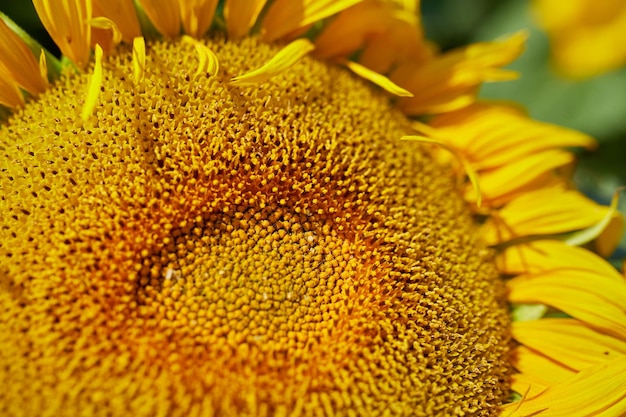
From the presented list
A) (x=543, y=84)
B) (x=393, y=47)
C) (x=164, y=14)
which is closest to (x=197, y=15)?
(x=164, y=14)

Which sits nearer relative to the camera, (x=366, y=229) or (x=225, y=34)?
(x=366, y=229)

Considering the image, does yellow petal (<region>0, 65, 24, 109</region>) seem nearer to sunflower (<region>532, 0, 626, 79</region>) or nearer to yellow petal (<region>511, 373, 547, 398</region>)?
yellow petal (<region>511, 373, 547, 398</region>)

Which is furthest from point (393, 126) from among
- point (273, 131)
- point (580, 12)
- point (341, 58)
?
point (580, 12)

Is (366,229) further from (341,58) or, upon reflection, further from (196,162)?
(341,58)

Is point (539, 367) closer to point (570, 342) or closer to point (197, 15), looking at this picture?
point (570, 342)

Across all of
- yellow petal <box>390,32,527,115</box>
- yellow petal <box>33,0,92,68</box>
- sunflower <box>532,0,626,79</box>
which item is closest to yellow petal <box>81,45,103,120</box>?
yellow petal <box>33,0,92,68</box>

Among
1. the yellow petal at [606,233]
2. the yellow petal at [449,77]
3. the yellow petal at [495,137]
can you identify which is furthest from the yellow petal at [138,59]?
the yellow petal at [606,233]

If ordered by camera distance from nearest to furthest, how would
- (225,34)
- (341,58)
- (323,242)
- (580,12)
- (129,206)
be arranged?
(129,206) < (323,242) < (225,34) < (341,58) < (580,12)
